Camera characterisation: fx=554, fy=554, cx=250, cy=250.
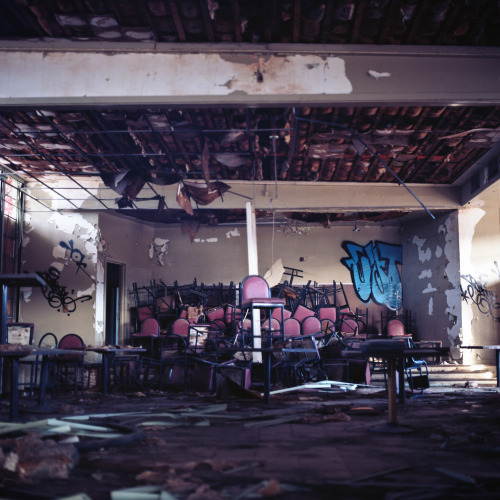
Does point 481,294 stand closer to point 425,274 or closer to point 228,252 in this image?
point 425,274

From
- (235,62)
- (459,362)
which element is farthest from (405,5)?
(459,362)

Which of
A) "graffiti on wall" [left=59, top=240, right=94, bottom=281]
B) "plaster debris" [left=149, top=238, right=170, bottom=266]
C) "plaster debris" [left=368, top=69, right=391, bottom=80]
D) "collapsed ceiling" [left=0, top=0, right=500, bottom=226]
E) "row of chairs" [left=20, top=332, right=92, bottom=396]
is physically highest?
"collapsed ceiling" [left=0, top=0, right=500, bottom=226]

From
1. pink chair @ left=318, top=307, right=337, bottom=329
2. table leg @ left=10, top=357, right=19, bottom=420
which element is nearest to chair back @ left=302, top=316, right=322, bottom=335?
pink chair @ left=318, top=307, right=337, bottom=329

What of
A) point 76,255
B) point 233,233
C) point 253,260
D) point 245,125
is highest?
point 245,125

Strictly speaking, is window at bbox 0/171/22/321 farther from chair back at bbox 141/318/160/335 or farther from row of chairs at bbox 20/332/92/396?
chair back at bbox 141/318/160/335

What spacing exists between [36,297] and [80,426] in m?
7.79

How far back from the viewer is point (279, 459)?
8.83 feet

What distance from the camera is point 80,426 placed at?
360 cm

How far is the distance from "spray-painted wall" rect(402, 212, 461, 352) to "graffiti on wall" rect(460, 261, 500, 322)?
17cm

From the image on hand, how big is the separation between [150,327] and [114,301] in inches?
89.5

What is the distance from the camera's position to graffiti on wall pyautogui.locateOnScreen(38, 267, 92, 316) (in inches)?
426

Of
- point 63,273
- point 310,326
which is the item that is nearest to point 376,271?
point 310,326

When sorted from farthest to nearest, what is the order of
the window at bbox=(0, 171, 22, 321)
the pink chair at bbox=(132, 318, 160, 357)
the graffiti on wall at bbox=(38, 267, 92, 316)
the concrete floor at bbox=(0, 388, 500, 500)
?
the pink chair at bbox=(132, 318, 160, 357) → the graffiti on wall at bbox=(38, 267, 92, 316) → the window at bbox=(0, 171, 22, 321) → the concrete floor at bbox=(0, 388, 500, 500)

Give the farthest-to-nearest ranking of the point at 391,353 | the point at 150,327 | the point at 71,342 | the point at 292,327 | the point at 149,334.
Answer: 1. the point at 150,327
2. the point at 149,334
3. the point at 292,327
4. the point at 71,342
5. the point at 391,353
